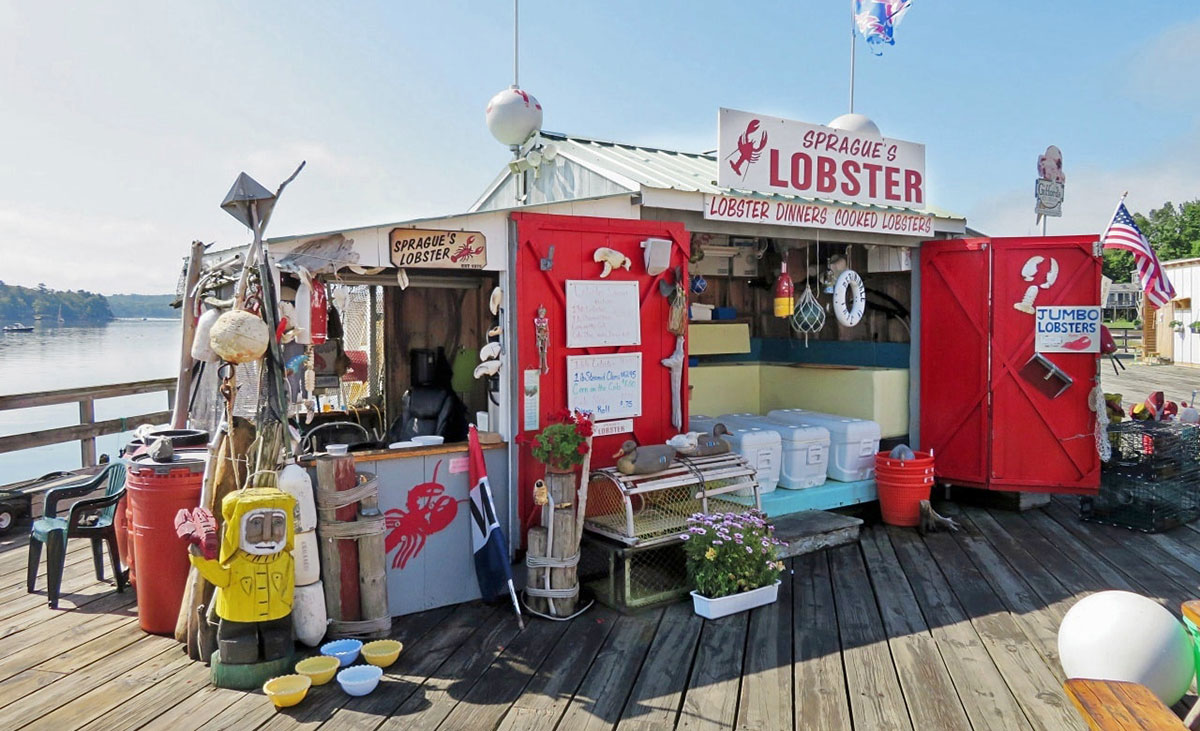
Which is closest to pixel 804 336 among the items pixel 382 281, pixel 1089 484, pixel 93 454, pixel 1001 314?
pixel 1001 314

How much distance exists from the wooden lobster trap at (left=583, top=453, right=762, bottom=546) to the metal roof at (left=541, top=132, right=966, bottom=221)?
217 cm

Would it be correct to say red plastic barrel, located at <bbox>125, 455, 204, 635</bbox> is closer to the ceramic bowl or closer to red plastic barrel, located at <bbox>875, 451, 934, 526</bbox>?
the ceramic bowl

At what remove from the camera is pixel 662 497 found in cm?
616

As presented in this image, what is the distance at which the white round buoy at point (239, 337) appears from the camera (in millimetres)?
4223

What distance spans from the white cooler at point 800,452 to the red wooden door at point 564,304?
3.81 feet

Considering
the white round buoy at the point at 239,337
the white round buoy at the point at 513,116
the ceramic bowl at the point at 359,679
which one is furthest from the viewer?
the white round buoy at the point at 513,116

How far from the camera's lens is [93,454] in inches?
315

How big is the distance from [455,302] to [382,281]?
0.81 metres

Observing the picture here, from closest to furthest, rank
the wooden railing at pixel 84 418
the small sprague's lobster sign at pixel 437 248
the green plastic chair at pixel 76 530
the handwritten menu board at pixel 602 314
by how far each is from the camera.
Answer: the small sprague's lobster sign at pixel 437 248, the green plastic chair at pixel 76 530, the handwritten menu board at pixel 602 314, the wooden railing at pixel 84 418

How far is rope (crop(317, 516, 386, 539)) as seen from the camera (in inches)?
181

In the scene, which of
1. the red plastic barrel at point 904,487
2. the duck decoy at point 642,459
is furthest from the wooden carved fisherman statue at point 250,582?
the red plastic barrel at point 904,487

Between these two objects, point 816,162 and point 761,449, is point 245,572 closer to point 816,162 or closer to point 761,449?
point 761,449

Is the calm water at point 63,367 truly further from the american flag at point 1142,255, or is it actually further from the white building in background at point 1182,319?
the white building in background at point 1182,319

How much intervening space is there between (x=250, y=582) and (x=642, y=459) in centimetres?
258
